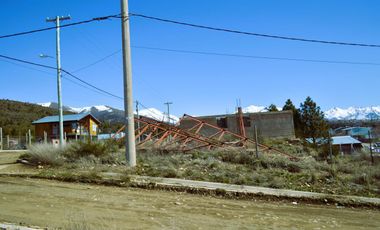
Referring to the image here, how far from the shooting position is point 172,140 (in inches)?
747

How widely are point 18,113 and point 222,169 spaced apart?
8364cm

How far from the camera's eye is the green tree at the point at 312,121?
39.4m

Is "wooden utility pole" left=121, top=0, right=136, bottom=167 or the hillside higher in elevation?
the hillside

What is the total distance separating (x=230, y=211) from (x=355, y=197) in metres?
3.66

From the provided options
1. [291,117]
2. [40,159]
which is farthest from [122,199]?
[291,117]

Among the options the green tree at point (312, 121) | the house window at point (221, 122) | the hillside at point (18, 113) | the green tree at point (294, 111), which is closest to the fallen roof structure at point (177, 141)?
the green tree at point (312, 121)

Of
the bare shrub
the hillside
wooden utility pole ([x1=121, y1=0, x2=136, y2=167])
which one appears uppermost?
the hillside

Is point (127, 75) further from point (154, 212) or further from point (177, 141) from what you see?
point (154, 212)

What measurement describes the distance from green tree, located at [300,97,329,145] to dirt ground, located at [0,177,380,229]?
32.5m

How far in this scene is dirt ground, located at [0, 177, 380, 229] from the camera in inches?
239

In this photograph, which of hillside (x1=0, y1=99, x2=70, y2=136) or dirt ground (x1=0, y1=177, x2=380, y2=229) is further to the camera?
hillside (x1=0, y1=99, x2=70, y2=136)

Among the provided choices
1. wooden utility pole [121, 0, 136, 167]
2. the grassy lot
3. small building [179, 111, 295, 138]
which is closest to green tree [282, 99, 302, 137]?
small building [179, 111, 295, 138]

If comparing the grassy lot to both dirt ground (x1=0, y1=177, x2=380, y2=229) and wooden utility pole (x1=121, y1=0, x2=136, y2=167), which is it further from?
dirt ground (x1=0, y1=177, x2=380, y2=229)

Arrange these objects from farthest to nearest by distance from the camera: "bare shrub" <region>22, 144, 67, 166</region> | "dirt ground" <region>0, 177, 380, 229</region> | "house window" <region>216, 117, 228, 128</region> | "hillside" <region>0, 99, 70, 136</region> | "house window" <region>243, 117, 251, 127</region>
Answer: "hillside" <region>0, 99, 70, 136</region> < "house window" <region>216, 117, 228, 128</region> < "house window" <region>243, 117, 251, 127</region> < "bare shrub" <region>22, 144, 67, 166</region> < "dirt ground" <region>0, 177, 380, 229</region>
